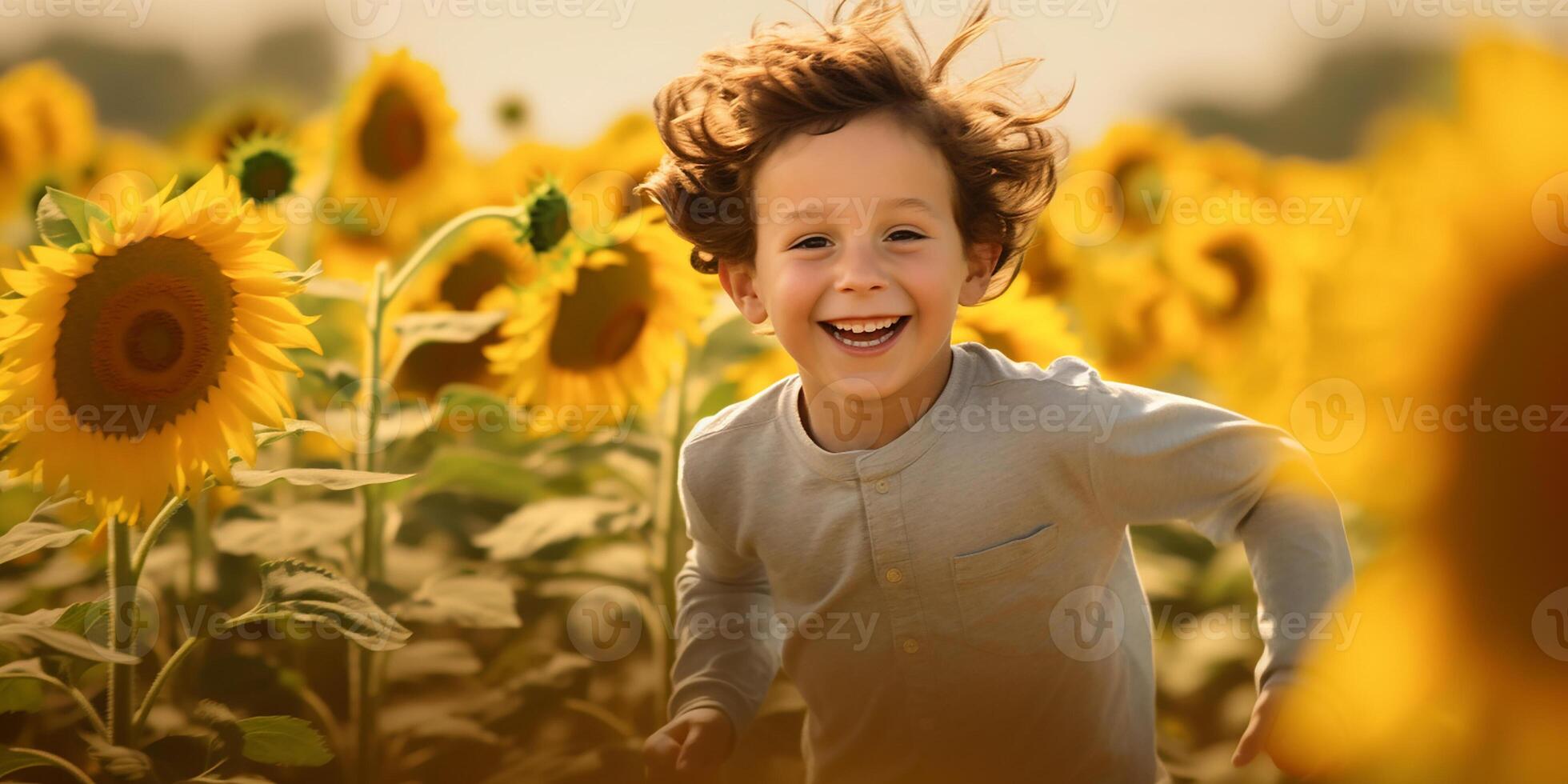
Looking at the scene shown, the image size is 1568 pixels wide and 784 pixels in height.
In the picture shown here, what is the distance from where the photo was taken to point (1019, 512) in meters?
1.33

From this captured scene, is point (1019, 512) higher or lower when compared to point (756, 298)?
lower

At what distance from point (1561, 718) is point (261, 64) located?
164 centimetres

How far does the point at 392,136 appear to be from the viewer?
6.03 ft

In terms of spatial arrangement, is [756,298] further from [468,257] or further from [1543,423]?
[1543,423]

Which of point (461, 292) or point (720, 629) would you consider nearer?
point (720, 629)

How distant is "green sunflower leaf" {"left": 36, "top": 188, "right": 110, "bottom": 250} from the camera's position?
116 cm

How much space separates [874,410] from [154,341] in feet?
2.30

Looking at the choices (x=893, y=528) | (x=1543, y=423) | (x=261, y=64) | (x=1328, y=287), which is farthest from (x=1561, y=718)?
(x=261, y=64)

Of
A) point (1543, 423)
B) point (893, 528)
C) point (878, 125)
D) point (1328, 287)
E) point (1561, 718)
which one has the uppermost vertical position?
point (878, 125)

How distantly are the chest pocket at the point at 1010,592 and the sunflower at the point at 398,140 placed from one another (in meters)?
0.97
